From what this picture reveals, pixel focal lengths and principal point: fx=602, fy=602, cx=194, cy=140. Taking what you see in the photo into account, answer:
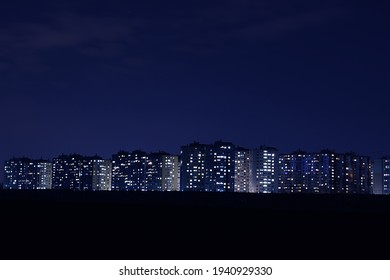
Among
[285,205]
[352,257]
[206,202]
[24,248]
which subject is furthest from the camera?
[206,202]

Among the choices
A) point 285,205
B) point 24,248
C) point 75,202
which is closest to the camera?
point 24,248

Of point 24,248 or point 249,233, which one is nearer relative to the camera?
point 24,248

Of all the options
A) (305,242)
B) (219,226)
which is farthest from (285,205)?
(305,242)

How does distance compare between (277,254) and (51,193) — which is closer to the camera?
(277,254)
